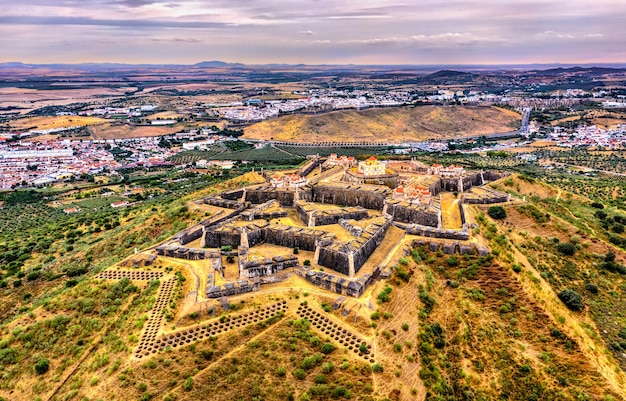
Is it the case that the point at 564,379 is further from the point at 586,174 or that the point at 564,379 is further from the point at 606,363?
the point at 586,174

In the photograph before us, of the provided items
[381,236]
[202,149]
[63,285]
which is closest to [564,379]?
[381,236]

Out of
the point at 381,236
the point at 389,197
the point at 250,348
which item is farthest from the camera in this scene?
the point at 389,197

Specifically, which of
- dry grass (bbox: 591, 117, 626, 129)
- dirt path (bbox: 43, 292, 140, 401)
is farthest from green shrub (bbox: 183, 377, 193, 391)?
dry grass (bbox: 591, 117, 626, 129)

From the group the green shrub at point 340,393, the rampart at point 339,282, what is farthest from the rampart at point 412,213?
the green shrub at point 340,393

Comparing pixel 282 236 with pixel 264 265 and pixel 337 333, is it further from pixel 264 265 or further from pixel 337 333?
pixel 337 333


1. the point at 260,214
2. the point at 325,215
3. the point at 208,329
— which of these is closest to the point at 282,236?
the point at 325,215

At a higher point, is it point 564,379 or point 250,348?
point 250,348

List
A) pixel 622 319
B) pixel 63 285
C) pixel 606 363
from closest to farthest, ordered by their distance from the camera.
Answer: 1. pixel 606 363
2. pixel 622 319
3. pixel 63 285

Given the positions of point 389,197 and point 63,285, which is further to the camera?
point 389,197
